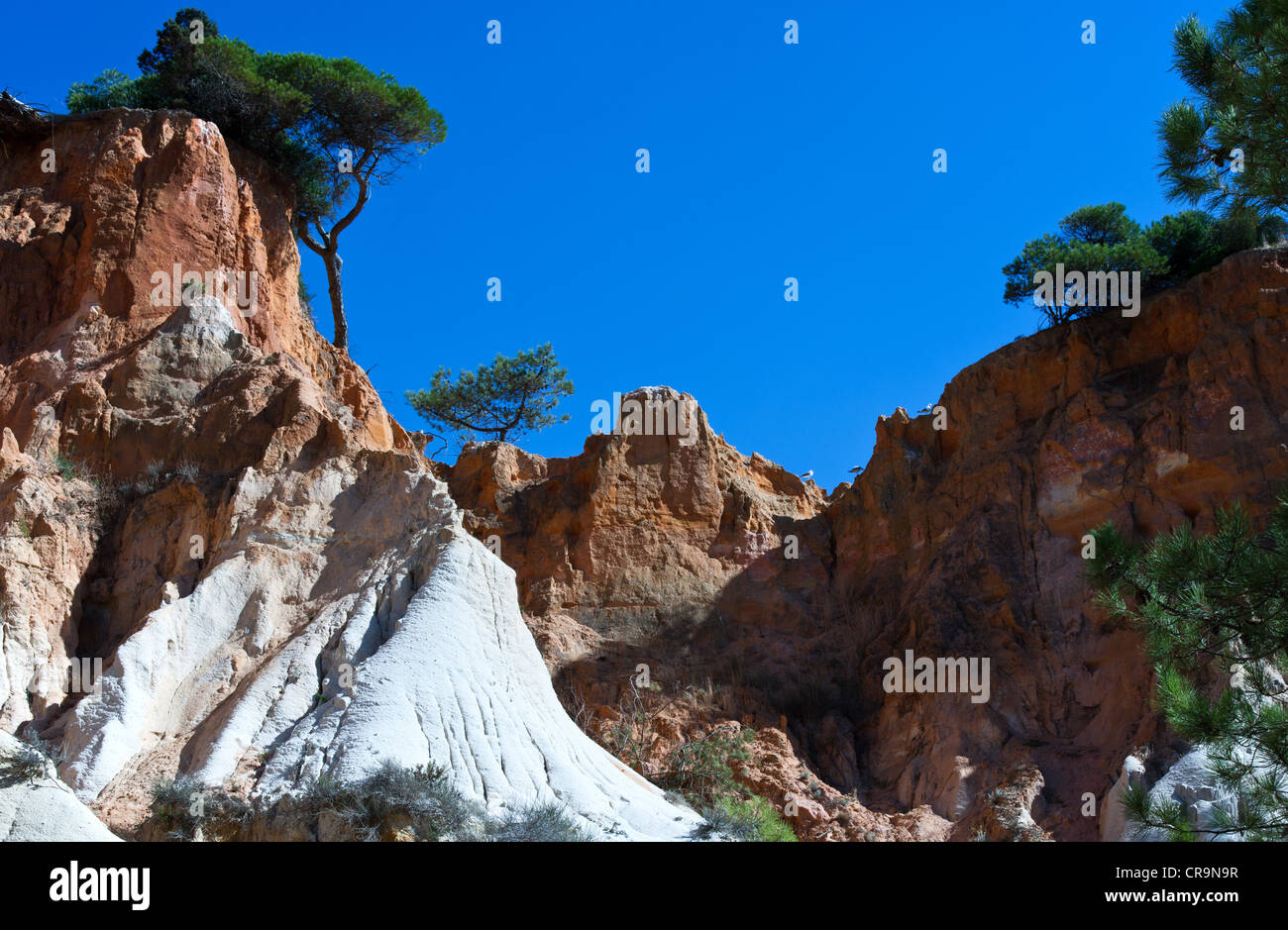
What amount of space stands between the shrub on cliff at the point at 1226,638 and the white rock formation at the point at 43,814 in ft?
26.8

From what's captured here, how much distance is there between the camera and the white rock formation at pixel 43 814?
11234 mm

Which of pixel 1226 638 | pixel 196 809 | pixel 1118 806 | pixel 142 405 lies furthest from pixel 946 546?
Answer: pixel 196 809

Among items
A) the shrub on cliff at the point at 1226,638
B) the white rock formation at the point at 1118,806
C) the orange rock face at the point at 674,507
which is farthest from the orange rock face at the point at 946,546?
the shrub on cliff at the point at 1226,638

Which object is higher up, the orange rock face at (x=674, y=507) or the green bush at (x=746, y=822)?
the orange rock face at (x=674, y=507)

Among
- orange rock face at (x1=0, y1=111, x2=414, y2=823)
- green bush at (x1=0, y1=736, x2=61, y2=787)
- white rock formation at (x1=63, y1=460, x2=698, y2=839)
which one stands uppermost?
orange rock face at (x1=0, y1=111, x2=414, y2=823)

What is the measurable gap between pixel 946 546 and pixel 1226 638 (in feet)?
39.2

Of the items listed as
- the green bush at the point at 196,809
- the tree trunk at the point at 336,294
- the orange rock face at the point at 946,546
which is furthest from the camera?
the tree trunk at the point at 336,294

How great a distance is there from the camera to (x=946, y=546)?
2234 centimetres

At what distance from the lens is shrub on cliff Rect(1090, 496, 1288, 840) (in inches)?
399

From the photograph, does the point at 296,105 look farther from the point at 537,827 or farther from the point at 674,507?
the point at 537,827

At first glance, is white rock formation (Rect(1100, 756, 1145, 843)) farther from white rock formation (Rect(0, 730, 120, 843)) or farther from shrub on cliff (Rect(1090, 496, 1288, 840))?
white rock formation (Rect(0, 730, 120, 843))

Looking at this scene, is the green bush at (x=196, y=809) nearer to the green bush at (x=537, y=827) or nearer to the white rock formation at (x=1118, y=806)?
the green bush at (x=537, y=827)

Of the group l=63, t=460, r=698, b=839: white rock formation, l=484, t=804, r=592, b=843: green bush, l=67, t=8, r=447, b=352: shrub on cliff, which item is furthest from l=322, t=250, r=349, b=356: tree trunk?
l=484, t=804, r=592, b=843: green bush

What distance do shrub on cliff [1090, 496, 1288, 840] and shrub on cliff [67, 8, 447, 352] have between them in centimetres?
1967
